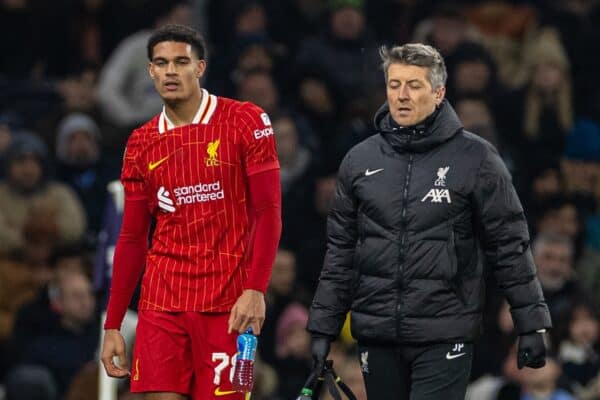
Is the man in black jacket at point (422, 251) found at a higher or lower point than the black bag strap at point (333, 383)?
higher

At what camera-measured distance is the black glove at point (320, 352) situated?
7.93 m

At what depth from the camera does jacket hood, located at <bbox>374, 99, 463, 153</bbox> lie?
7840 millimetres

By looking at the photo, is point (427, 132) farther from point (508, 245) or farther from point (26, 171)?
point (26, 171)

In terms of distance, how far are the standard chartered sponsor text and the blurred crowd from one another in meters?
4.02

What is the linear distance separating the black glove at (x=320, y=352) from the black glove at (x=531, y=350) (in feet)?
2.97

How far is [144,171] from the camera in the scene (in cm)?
807

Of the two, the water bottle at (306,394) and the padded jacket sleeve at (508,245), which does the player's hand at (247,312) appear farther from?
the padded jacket sleeve at (508,245)

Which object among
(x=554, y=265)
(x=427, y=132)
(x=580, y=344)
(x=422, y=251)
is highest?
(x=427, y=132)

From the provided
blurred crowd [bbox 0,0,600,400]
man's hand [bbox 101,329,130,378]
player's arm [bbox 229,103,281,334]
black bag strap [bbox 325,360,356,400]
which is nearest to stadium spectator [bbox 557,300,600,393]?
blurred crowd [bbox 0,0,600,400]

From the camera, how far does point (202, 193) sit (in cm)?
794

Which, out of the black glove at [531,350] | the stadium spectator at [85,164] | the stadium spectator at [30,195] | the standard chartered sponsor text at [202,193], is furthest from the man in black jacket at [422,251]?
the stadium spectator at [85,164]

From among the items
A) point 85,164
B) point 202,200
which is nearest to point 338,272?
point 202,200

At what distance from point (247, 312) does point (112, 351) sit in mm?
744

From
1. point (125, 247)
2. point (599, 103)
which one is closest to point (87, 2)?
point (599, 103)
